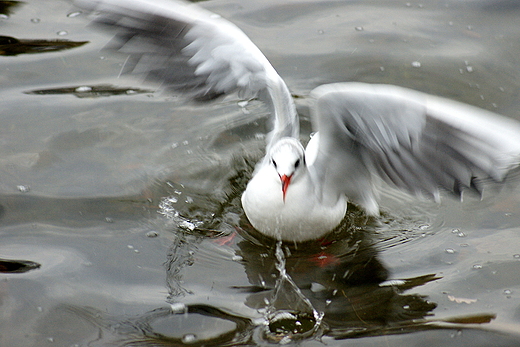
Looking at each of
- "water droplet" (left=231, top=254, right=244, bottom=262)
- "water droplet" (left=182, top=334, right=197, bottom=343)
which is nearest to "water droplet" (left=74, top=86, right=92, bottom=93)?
"water droplet" (left=231, top=254, right=244, bottom=262)

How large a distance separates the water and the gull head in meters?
0.55

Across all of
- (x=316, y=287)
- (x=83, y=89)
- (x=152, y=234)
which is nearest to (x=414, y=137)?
(x=316, y=287)

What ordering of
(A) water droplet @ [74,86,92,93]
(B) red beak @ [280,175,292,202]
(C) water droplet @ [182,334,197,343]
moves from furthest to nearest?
(A) water droplet @ [74,86,92,93], (B) red beak @ [280,175,292,202], (C) water droplet @ [182,334,197,343]

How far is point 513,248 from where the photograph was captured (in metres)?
3.97

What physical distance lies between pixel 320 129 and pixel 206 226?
104cm

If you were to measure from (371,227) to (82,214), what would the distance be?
1.84 metres

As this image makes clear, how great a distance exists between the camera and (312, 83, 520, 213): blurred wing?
9.86 feet

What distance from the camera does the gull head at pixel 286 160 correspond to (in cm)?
366

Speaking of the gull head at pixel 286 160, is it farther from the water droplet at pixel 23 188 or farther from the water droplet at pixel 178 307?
the water droplet at pixel 23 188

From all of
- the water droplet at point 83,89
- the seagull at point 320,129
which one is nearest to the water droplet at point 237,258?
the seagull at point 320,129

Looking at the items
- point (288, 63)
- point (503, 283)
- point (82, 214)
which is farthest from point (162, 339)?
point (288, 63)

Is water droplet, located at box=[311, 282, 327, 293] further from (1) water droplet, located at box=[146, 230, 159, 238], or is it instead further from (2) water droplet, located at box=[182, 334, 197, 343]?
(1) water droplet, located at box=[146, 230, 159, 238]

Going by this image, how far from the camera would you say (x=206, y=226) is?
13.7 ft

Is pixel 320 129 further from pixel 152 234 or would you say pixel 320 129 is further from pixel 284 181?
pixel 152 234
